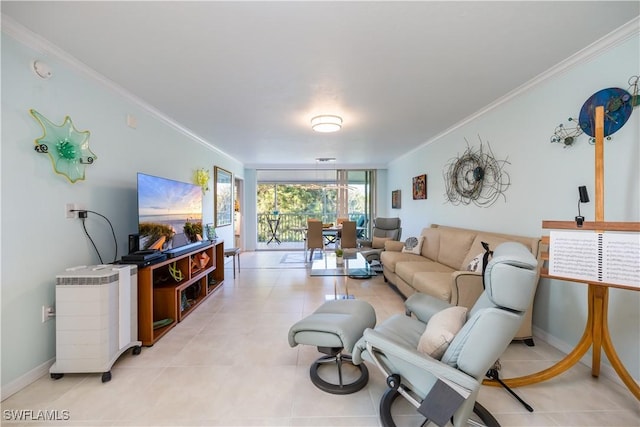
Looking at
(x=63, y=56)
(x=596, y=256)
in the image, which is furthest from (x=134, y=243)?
(x=596, y=256)

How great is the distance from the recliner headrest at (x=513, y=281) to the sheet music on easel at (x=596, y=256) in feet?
2.47

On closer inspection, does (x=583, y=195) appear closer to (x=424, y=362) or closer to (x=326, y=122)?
(x=424, y=362)

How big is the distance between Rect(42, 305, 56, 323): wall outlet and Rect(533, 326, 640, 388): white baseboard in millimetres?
3859

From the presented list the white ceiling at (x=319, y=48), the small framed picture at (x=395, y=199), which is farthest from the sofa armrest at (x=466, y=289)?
the small framed picture at (x=395, y=199)

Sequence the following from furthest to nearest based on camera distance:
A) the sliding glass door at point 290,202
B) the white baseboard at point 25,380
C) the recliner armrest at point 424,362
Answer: the sliding glass door at point 290,202
the white baseboard at point 25,380
the recliner armrest at point 424,362

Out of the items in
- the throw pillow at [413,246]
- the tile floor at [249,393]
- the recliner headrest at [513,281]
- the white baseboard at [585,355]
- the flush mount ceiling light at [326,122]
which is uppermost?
the flush mount ceiling light at [326,122]

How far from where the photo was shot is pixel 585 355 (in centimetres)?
209

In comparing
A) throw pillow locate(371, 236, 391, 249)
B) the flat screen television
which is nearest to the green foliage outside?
throw pillow locate(371, 236, 391, 249)

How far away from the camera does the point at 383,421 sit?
4.83ft

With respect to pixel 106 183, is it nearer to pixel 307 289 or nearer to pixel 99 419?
pixel 99 419

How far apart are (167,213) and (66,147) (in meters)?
1.02

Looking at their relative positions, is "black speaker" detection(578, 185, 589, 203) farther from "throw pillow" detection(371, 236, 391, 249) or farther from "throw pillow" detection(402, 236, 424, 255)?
"throw pillow" detection(371, 236, 391, 249)

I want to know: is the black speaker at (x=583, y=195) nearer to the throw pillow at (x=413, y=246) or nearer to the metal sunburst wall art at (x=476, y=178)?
the metal sunburst wall art at (x=476, y=178)

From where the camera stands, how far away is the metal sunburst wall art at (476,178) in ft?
10.0
